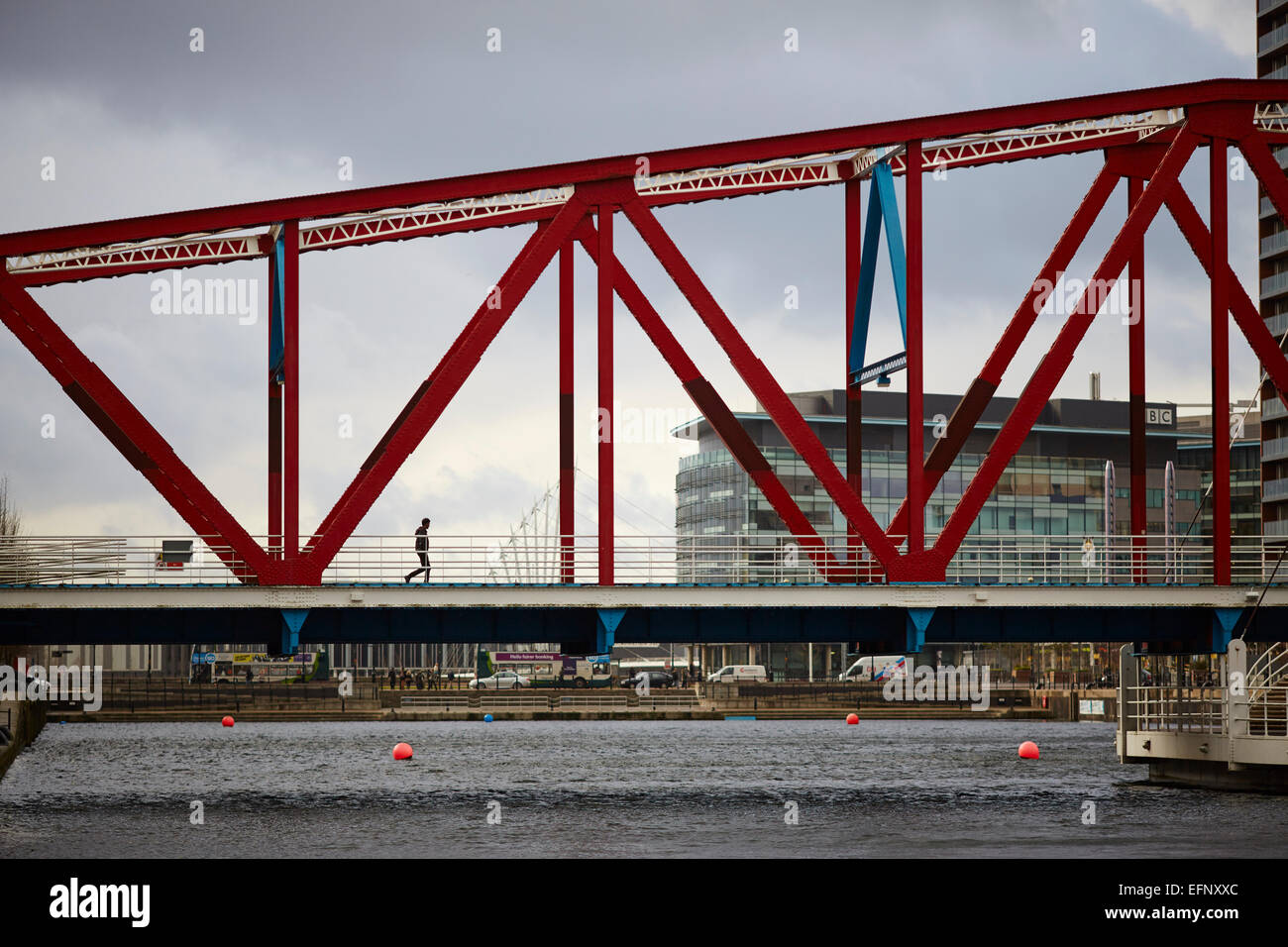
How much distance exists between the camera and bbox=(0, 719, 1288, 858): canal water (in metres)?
37.9

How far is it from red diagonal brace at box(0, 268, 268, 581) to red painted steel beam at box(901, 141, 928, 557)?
1627 centimetres

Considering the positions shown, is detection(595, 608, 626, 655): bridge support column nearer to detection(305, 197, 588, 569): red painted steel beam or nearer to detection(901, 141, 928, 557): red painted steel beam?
detection(305, 197, 588, 569): red painted steel beam

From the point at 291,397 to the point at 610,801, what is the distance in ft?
52.6

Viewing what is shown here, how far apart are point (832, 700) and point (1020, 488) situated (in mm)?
43131

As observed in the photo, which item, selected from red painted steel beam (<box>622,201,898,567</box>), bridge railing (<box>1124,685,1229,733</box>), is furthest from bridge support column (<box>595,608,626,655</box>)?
bridge railing (<box>1124,685,1229,733</box>)

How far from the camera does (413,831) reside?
4106 cm

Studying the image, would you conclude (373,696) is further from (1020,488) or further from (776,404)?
(776,404)

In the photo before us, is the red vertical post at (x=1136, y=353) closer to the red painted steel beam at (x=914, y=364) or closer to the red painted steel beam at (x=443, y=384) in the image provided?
the red painted steel beam at (x=914, y=364)

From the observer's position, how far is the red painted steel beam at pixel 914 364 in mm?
42281

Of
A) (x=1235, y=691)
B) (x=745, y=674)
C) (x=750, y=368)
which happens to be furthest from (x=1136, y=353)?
(x=745, y=674)

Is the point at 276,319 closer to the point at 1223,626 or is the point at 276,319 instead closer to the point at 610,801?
the point at 610,801

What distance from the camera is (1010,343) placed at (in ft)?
141
